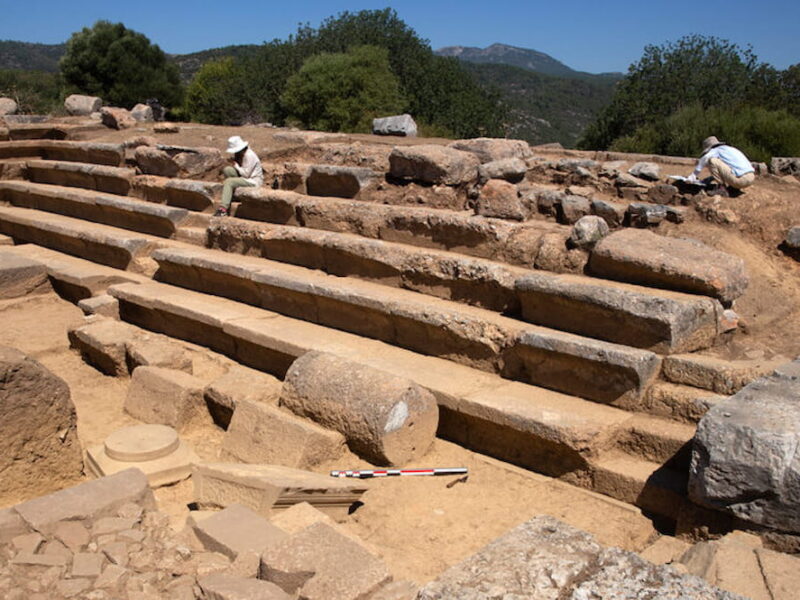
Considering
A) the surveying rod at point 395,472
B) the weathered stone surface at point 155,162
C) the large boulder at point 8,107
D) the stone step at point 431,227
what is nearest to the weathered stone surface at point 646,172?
the stone step at point 431,227

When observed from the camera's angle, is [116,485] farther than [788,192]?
No

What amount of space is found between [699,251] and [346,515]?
318cm

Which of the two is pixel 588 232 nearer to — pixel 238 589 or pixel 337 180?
pixel 337 180

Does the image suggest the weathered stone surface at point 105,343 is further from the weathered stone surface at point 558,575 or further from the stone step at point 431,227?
the weathered stone surface at point 558,575

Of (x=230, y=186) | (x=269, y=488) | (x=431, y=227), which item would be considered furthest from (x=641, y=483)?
(x=230, y=186)

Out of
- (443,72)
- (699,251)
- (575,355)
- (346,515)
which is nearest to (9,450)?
(346,515)

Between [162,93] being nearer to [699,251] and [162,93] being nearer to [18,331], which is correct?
[18,331]

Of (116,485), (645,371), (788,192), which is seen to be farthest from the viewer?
(788,192)

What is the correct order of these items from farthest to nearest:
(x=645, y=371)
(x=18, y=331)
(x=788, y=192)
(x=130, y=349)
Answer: (x=18, y=331) < (x=788, y=192) < (x=130, y=349) < (x=645, y=371)

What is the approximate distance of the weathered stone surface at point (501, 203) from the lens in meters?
6.80

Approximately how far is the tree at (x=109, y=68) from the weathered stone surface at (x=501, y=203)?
1244 inches

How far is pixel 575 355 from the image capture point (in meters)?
4.83

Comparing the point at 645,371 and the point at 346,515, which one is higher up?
the point at 645,371

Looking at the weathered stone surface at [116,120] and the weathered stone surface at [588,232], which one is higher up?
the weathered stone surface at [116,120]
